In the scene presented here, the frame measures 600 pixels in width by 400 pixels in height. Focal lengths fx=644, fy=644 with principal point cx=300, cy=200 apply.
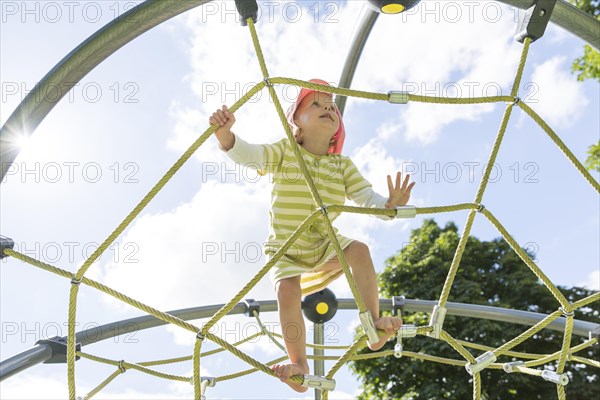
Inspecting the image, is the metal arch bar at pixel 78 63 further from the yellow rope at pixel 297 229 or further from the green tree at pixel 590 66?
the green tree at pixel 590 66

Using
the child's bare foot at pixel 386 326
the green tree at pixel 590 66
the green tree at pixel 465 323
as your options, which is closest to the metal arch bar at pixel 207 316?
the child's bare foot at pixel 386 326

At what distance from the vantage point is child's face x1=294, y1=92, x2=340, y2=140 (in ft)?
5.91

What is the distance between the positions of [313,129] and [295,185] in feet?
0.59

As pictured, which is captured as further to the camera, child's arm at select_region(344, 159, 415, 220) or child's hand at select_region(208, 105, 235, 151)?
child's arm at select_region(344, 159, 415, 220)

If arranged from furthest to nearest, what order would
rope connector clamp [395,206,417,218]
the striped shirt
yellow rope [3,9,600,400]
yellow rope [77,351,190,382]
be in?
yellow rope [77,351,190,382] → the striped shirt → rope connector clamp [395,206,417,218] → yellow rope [3,9,600,400]

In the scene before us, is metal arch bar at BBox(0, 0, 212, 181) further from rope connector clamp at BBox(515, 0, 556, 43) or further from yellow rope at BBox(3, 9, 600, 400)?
rope connector clamp at BBox(515, 0, 556, 43)

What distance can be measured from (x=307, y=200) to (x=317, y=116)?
0.25m

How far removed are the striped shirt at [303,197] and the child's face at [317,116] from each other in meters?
0.07

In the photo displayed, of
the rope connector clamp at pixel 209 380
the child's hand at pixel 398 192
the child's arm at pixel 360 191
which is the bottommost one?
the rope connector clamp at pixel 209 380

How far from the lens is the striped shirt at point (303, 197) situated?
1649 mm

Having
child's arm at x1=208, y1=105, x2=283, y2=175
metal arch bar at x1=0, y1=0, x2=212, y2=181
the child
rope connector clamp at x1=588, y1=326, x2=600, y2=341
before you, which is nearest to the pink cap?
the child

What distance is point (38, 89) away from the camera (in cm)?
152

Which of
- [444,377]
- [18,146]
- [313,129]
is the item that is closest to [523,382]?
[444,377]

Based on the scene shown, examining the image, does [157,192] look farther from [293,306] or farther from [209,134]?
[293,306]
